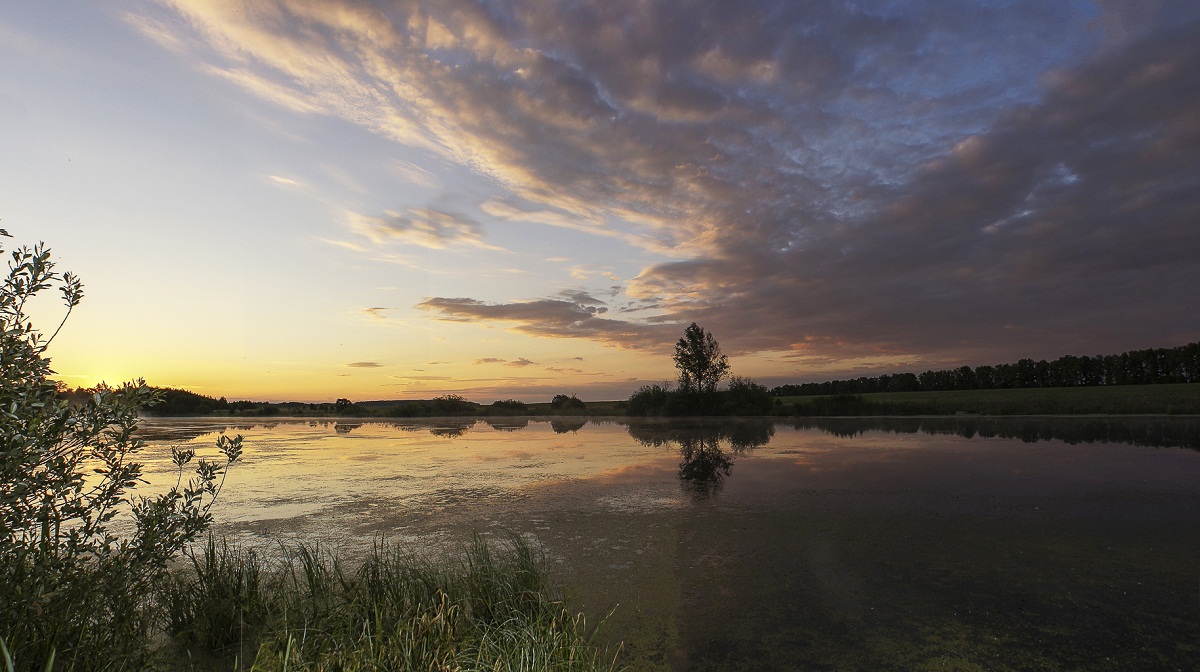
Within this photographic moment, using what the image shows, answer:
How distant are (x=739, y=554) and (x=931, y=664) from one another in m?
3.03

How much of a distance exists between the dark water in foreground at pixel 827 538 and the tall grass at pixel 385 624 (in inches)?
37.6

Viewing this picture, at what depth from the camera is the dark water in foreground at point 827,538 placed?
480 centimetres

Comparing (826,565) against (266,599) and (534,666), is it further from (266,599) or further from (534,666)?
(266,599)

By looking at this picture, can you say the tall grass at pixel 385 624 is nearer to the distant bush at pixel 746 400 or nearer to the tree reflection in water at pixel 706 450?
the tree reflection in water at pixel 706 450

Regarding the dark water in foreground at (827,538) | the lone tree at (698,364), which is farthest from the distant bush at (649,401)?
the dark water in foreground at (827,538)

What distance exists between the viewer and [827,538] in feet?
26.2

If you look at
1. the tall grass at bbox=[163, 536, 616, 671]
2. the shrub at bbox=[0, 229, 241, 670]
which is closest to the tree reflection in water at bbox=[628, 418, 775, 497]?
the tall grass at bbox=[163, 536, 616, 671]

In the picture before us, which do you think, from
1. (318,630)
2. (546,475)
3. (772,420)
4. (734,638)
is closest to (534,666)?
(318,630)

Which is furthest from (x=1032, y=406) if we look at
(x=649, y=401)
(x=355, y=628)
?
(x=355, y=628)

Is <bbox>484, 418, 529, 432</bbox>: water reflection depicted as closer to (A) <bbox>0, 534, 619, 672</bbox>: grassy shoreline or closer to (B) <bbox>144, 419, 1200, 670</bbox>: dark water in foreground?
(B) <bbox>144, 419, 1200, 670</bbox>: dark water in foreground

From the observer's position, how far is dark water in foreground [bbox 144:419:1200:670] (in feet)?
15.8

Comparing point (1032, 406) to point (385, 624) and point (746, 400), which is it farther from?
point (385, 624)

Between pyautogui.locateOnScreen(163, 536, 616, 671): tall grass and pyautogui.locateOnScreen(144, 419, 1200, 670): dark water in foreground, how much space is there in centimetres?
95

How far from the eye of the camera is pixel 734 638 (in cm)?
493
